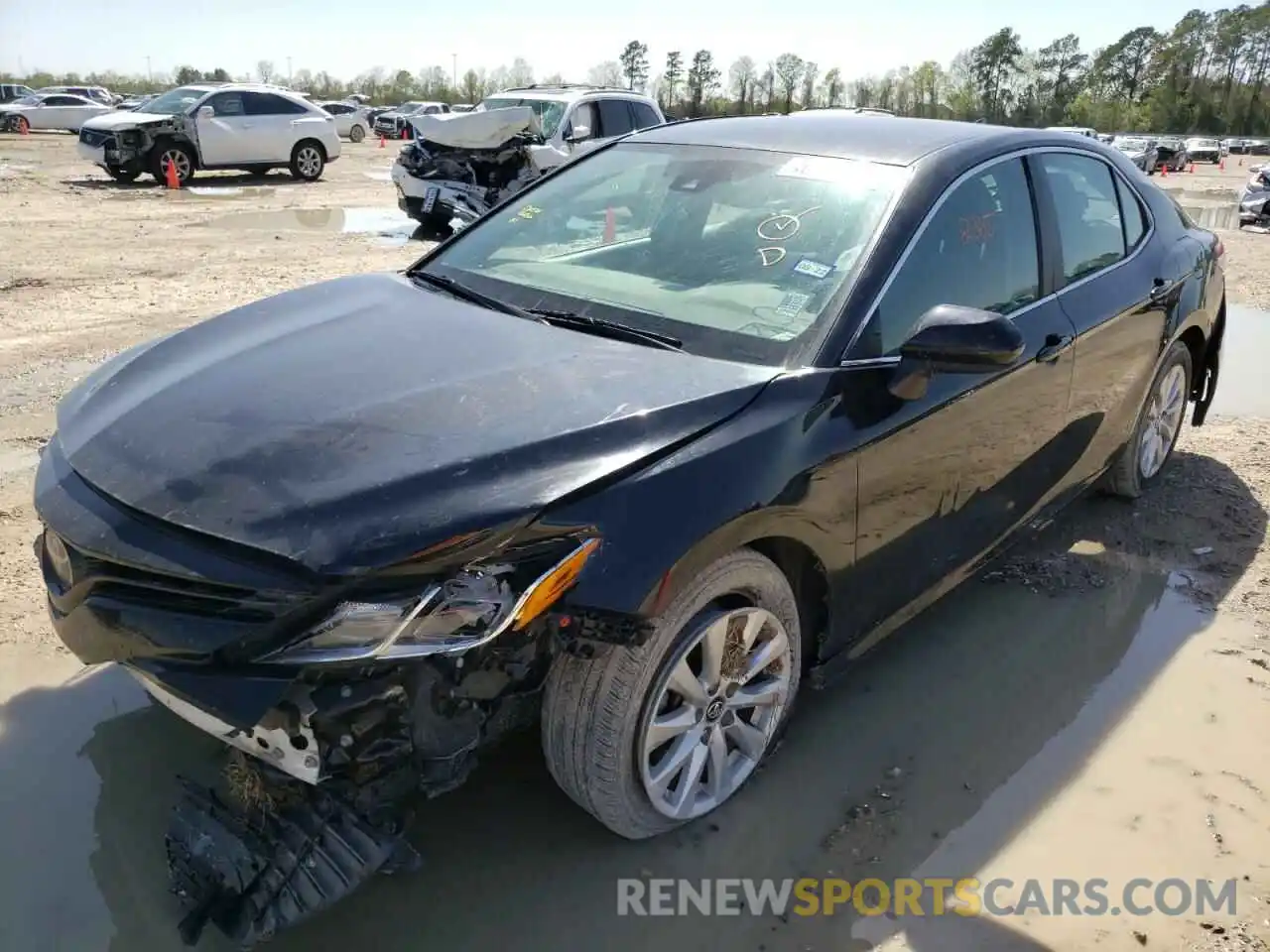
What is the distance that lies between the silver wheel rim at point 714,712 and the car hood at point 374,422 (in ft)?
1.80

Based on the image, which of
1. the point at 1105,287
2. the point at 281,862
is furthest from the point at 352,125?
the point at 281,862

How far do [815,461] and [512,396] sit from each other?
2.54 feet

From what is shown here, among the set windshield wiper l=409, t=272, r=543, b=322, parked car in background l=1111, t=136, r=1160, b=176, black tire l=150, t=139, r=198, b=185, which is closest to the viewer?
windshield wiper l=409, t=272, r=543, b=322

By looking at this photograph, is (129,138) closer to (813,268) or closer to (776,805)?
(813,268)

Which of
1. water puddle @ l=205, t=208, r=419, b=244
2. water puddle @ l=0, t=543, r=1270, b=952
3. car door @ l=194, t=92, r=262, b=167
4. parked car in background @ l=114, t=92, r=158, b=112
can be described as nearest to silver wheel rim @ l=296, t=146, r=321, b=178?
car door @ l=194, t=92, r=262, b=167

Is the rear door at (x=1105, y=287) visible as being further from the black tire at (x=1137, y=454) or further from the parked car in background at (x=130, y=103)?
the parked car in background at (x=130, y=103)

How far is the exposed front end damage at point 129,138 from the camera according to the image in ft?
57.4

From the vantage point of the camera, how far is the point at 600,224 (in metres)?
3.53

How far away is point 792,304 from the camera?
9.18 ft

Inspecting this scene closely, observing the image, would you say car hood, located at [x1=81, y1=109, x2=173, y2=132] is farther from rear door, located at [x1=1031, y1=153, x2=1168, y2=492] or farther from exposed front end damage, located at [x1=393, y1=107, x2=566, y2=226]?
rear door, located at [x1=1031, y1=153, x2=1168, y2=492]

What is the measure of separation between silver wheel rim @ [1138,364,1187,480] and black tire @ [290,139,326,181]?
18069mm

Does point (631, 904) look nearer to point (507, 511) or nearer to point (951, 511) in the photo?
point (507, 511)

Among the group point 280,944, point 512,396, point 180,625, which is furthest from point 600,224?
point 280,944

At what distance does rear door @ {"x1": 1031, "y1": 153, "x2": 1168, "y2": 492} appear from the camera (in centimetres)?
368
